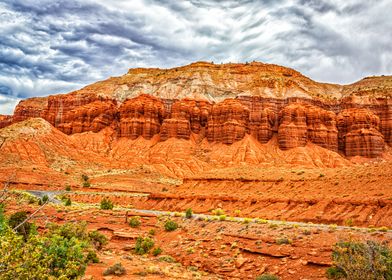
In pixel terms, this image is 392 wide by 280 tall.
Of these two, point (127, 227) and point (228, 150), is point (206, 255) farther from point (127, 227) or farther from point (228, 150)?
point (228, 150)

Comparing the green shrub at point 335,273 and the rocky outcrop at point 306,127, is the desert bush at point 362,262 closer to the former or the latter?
the green shrub at point 335,273

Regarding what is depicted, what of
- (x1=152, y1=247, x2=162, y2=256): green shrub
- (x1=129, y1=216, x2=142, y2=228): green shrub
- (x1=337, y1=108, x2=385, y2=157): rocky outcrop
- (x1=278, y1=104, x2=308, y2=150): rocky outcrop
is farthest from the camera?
(x1=278, y1=104, x2=308, y2=150): rocky outcrop

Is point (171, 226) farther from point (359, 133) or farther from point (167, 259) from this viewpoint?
point (359, 133)

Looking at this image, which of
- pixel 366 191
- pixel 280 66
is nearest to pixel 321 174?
pixel 366 191

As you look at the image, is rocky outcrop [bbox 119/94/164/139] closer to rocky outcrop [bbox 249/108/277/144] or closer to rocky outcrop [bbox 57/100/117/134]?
rocky outcrop [bbox 57/100/117/134]

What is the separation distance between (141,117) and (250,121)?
3315 cm

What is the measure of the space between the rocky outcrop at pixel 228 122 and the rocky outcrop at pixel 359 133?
28.5 metres

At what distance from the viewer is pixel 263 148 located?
105 m

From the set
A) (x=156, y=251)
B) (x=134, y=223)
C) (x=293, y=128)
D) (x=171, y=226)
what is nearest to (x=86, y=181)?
(x=134, y=223)

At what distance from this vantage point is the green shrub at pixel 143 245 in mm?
24470

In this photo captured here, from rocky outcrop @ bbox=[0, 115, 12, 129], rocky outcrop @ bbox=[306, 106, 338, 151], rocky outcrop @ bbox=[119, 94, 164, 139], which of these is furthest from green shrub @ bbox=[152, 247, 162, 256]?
rocky outcrop @ bbox=[0, 115, 12, 129]

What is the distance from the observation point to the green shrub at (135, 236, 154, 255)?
24.5 m

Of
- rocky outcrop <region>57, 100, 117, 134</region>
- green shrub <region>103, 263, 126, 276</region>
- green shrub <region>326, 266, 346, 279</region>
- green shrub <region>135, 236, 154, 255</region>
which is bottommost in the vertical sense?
green shrub <region>135, 236, 154, 255</region>

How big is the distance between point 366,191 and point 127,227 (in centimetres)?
1961
